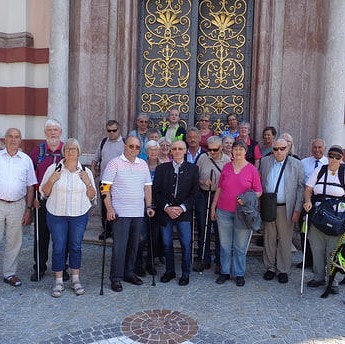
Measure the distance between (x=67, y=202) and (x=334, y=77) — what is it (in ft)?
14.0

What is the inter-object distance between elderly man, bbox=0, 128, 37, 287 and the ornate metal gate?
3089mm

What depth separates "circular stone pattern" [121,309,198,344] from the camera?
385 cm

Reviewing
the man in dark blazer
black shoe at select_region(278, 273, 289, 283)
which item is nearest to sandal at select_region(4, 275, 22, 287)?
the man in dark blazer

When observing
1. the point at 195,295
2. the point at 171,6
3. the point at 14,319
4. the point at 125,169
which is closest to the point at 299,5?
the point at 171,6

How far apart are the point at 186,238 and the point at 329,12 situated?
13.3 feet

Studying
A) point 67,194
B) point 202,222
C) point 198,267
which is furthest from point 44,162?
point 198,267

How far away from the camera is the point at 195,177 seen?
513 cm

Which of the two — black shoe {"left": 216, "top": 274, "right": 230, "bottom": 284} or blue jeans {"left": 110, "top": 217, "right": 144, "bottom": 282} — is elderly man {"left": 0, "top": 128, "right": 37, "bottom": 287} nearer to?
blue jeans {"left": 110, "top": 217, "right": 144, "bottom": 282}

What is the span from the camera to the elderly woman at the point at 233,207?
5043 millimetres

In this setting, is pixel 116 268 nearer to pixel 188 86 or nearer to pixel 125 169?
pixel 125 169

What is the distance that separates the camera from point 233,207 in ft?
16.7

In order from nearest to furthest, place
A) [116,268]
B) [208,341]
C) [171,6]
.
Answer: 1. [208,341]
2. [116,268]
3. [171,6]

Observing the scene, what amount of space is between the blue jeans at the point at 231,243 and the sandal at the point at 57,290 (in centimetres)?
181

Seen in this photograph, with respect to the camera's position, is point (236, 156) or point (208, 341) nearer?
point (208, 341)
